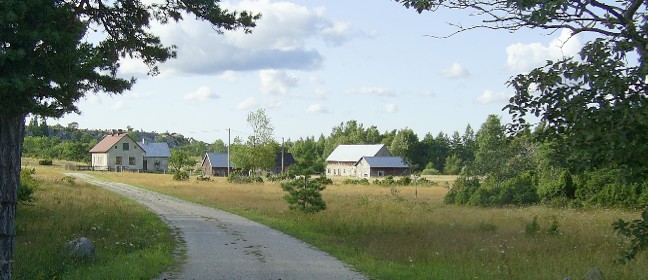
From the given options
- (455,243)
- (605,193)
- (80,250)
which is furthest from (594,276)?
(605,193)

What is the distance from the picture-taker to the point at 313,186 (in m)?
22.8

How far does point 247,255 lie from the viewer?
12.5 m

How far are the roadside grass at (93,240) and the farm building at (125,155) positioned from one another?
3054 inches

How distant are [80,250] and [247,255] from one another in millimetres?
3420

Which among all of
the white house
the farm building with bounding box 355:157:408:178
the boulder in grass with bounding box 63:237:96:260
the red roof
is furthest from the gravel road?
the red roof

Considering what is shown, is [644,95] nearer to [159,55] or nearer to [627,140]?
[627,140]

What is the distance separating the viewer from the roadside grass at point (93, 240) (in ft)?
34.6

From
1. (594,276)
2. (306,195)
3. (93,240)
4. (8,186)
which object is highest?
(8,186)

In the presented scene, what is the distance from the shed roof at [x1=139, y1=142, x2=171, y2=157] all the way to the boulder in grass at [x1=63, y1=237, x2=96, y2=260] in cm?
9737

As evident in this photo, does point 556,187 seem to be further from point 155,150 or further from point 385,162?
point 155,150

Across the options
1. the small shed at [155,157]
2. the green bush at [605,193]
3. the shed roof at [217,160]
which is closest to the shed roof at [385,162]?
the shed roof at [217,160]

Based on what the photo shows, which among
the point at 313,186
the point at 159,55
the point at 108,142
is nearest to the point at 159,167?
the point at 108,142

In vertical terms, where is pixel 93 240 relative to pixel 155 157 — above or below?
below

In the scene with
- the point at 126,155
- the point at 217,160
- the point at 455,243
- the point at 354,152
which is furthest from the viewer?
the point at 354,152
